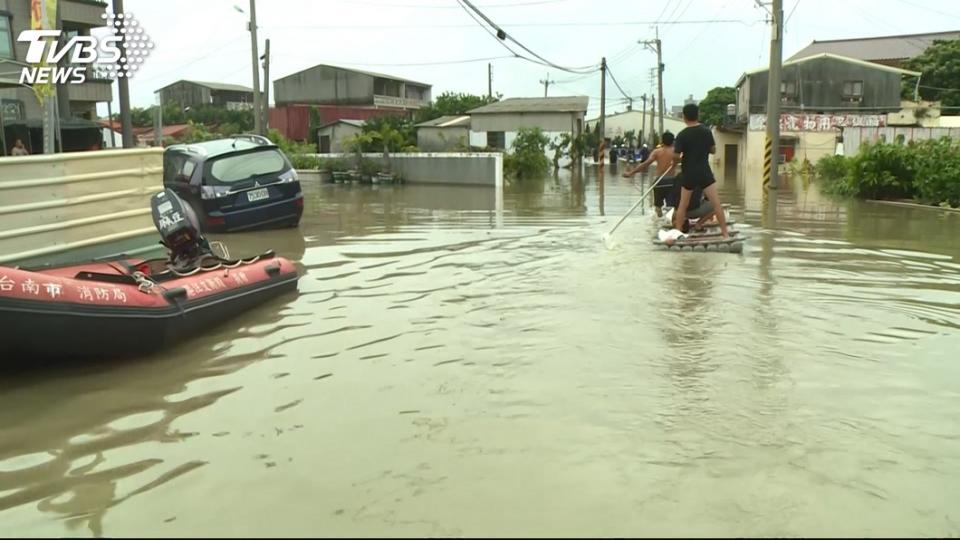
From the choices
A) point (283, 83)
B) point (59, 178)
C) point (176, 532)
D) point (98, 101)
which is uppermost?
→ point (283, 83)

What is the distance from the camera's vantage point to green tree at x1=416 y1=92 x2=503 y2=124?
57.4 meters

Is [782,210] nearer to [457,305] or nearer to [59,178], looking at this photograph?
[457,305]

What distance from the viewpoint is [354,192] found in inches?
950

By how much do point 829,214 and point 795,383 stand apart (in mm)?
11951

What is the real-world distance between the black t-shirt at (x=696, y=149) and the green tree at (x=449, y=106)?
46936 millimetres

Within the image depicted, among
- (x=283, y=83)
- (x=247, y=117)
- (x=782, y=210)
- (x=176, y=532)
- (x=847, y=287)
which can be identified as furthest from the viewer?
(x=283, y=83)

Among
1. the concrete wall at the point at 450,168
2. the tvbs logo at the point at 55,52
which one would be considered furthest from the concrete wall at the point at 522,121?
the tvbs logo at the point at 55,52

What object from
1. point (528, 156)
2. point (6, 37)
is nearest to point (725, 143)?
point (528, 156)

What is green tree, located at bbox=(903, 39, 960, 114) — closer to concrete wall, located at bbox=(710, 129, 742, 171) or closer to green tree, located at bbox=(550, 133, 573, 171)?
concrete wall, located at bbox=(710, 129, 742, 171)

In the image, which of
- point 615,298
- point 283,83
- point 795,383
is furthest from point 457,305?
point 283,83

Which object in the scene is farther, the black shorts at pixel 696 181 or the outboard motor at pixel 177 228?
the black shorts at pixel 696 181

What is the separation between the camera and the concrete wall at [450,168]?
26172 mm

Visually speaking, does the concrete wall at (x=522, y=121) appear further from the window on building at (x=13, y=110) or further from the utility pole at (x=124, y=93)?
the utility pole at (x=124, y=93)

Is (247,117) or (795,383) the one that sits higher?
(247,117)
